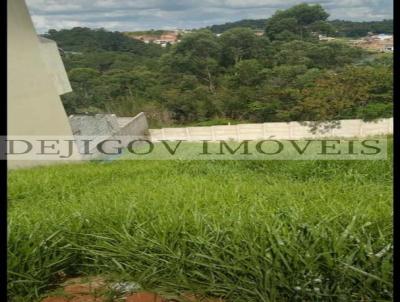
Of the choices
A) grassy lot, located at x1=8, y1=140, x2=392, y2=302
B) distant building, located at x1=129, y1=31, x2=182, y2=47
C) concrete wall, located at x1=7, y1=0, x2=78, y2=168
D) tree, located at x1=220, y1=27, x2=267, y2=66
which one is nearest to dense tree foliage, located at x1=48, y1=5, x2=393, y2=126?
tree, located at x1=220, y1=27, x2=267, y2=66

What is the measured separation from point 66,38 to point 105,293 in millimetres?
14564

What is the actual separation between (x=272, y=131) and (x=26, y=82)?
10.4 metres

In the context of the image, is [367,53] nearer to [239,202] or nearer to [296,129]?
[296,129]

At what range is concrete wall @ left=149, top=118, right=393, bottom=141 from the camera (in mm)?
14977

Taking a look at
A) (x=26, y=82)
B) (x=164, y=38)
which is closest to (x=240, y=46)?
(x=164, y=38)

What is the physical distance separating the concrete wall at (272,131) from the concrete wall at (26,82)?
794cm

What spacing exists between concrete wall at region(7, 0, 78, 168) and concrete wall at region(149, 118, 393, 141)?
7.94 m

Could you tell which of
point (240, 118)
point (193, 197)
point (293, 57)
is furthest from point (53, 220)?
point (293, 57)

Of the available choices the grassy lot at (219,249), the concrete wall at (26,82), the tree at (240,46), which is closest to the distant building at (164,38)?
the tree at (240,46)

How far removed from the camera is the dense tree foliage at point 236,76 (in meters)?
16.2

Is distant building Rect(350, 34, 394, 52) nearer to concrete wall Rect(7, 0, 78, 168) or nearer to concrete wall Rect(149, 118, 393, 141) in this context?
concrete wall Rect(149, 118, 393, 141)

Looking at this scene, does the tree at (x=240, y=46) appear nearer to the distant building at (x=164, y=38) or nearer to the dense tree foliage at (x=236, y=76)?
the dense tree foliage at (x=236, y=76)

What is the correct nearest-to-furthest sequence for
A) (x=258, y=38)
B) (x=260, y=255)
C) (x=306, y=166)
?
(x=260, y=255) < (x=306, y=166) < (x=258, y=38)
